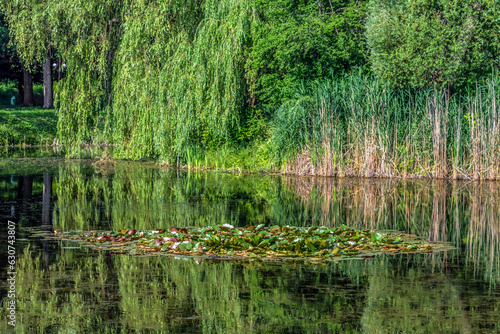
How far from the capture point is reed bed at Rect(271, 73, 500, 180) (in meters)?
17.7

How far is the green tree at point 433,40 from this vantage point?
17.8 metres

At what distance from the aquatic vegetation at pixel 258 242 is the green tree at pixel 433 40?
32.2ft

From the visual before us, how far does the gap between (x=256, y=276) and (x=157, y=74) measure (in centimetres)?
1592

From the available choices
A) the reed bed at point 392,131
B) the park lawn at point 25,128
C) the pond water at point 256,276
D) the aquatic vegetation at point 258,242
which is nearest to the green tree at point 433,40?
the reed bed at point 392,131

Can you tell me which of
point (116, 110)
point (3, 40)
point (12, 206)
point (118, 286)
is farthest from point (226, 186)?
point (3, 40)

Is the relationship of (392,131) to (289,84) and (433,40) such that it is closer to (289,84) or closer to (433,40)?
(433,40)

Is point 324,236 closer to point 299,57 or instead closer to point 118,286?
point 118,286

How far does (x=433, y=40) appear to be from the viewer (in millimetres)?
18078

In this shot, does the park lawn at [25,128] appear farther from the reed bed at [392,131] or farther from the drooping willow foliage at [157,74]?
the reed bed at [392,131]

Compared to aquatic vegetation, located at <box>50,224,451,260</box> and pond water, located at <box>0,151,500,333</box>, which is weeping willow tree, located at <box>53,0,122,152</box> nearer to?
pond water, located at <box>0,151,500,333</box>

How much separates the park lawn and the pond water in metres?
23.0

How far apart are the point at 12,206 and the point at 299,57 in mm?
10568

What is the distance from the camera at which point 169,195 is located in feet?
50.0

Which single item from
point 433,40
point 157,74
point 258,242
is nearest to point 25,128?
point 157,74
